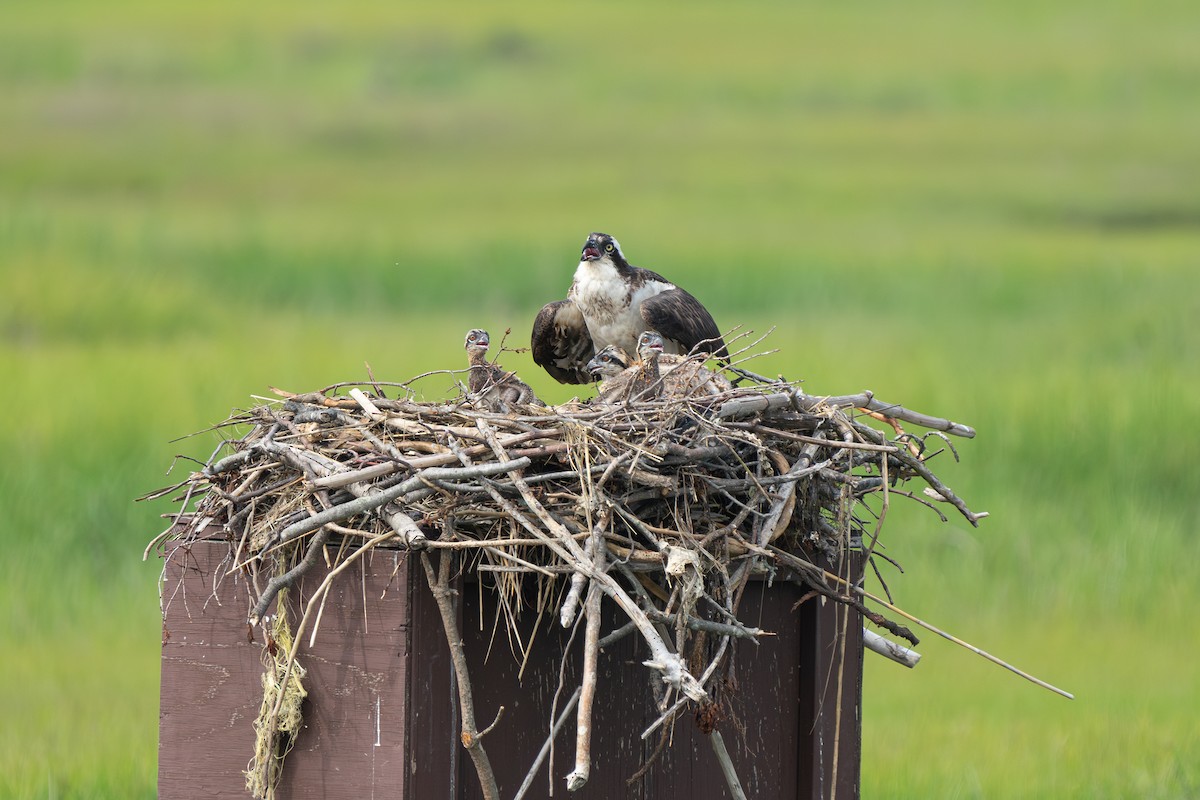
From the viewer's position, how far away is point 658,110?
40688 mm

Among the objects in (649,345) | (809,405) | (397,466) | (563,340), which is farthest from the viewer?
(563,340)

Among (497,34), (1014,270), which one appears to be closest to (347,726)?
(1014,270)

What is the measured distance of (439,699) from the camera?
224 inches

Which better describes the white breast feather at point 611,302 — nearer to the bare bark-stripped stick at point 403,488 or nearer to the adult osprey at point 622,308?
the adult osprey at point 622,308

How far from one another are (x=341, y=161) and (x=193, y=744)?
31.0m

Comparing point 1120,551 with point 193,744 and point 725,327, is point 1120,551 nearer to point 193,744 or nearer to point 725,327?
point 725,327

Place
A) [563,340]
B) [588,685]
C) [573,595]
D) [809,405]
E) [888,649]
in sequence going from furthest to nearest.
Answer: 1. [563,340]
2. [888,649]
3. [809,405]
4. [573,595]
5. [588,685]

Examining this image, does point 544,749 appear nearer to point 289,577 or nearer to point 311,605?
point 311,605

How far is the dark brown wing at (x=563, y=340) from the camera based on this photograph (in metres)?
8.63

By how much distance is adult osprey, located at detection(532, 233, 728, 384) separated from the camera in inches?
328

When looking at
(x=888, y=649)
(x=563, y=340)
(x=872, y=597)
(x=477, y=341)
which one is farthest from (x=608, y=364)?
(x=872, y=597)

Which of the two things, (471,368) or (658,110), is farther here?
(658,110)

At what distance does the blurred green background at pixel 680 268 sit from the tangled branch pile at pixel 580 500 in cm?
491

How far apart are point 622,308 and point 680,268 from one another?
47.6ft
